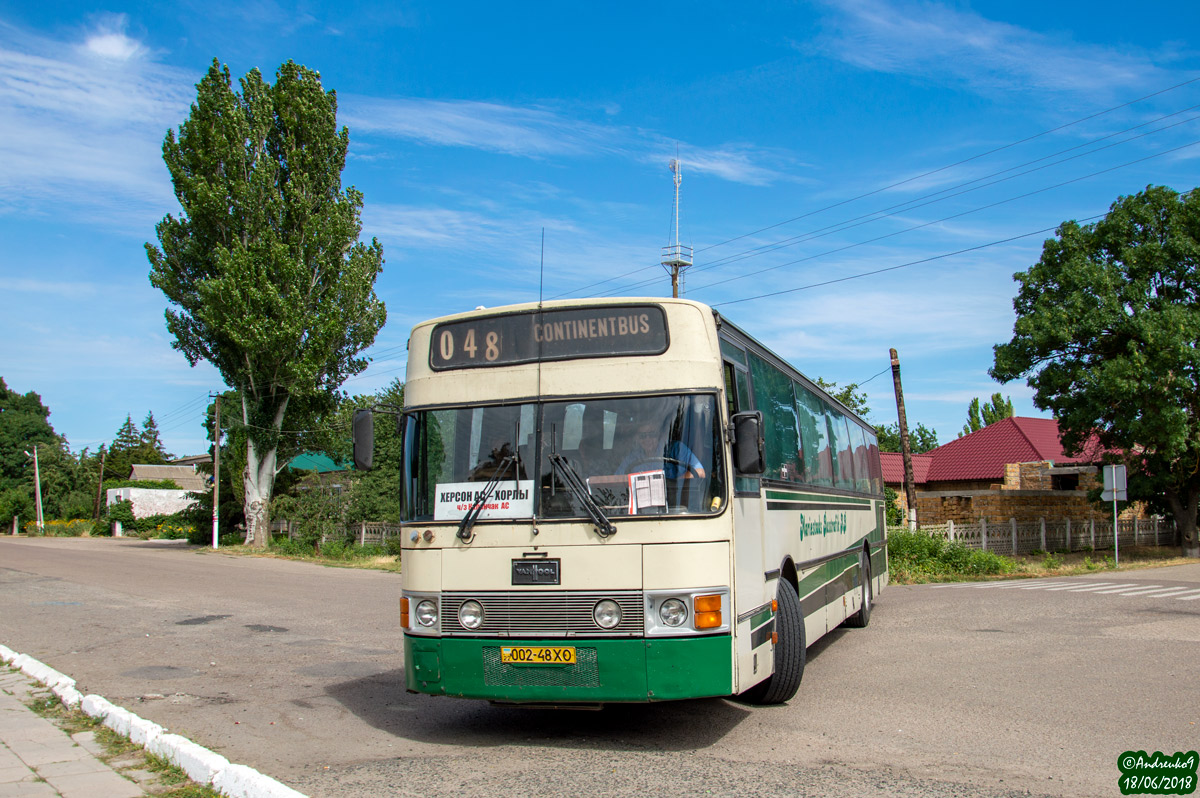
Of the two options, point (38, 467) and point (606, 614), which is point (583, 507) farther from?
point (38, 467)

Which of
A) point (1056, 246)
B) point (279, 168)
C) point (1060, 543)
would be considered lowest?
point (1060, 543)

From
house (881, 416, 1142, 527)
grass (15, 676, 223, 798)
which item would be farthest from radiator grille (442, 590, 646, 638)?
house (881, 416, 1142, 527)

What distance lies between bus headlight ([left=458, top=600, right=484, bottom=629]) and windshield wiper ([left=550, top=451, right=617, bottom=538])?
3.30 ft

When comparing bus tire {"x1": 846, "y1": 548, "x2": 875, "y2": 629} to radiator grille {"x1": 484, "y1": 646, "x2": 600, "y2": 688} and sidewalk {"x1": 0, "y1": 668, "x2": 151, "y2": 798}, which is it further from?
sidewalk {"x1": 0, "y1": 668, "x2": 151, "y2": 798}

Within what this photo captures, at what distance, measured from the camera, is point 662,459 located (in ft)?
20.3

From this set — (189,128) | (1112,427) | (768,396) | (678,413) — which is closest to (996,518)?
(1112,427)

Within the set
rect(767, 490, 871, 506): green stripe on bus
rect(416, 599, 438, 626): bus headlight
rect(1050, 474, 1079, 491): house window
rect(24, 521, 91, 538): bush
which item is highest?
rect(767, 490, 871, 506): green stripe on bus

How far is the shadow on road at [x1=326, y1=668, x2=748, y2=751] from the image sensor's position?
6589mm

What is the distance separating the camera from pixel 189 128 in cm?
3609

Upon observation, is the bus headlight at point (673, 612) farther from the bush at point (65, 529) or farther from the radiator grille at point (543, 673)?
the bush at point (65, 529)

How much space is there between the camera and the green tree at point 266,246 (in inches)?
1369

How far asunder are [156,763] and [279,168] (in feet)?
114

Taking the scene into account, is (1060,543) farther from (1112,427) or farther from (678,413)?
(678,413)

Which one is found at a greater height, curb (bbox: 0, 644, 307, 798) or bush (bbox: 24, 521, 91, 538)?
curb (bbox: 0, 644, 307, 798)
